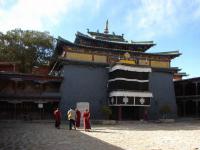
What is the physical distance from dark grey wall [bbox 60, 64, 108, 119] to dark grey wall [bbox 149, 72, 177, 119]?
216 inches

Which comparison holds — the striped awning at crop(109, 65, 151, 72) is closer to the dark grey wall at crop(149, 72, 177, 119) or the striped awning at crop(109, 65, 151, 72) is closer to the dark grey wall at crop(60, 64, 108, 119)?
the dark grey wall at crop(60, 64, 108, 119)

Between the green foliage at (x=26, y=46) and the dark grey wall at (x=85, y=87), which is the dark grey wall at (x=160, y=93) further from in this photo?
the green foliage at (x=26, y=46)

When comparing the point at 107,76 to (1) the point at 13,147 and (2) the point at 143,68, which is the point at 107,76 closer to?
(2) the point at 143,68

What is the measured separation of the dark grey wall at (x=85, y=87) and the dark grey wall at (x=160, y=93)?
216 inches

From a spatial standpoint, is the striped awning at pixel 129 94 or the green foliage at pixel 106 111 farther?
the striped awning at pixel 129 94

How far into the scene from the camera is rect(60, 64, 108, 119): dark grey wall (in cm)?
3262

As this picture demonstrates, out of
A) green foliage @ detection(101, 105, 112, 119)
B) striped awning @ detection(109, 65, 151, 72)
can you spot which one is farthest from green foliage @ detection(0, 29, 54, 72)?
green foliage @ detection(101, 105, 112, 119)

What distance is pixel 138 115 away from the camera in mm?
33969

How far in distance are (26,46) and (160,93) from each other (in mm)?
18253

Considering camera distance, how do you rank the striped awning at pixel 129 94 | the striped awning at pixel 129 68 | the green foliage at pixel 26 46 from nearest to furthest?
1. the striped awning at pixel 129 94
2. the striped awning at pixel 129 68
3. the green foliage at pixel 26 46

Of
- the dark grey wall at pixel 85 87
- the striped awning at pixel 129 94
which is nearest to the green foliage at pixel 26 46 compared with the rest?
the dark grey wall at pixel 85 87

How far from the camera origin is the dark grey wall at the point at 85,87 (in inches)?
1284

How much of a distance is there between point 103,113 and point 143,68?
239 inches

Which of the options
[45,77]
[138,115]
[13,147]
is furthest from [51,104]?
[13,147]
